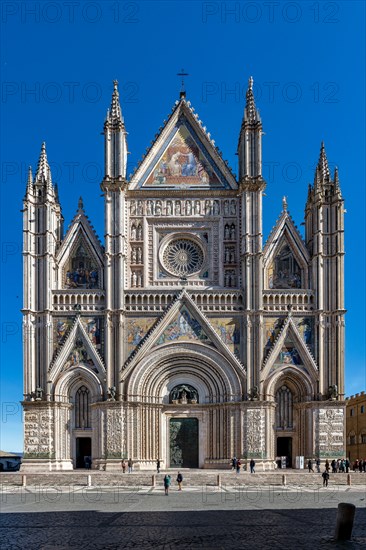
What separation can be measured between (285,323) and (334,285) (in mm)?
3848

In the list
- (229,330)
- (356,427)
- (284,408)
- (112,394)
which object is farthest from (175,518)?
(356,427)

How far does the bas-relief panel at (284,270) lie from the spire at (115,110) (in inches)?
520

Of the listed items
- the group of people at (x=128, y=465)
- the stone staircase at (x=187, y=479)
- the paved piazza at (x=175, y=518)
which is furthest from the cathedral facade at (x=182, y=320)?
the paved piazza at (x=175, y=518)

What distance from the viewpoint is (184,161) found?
155 feet

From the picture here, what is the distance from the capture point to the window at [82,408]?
45.1 meters

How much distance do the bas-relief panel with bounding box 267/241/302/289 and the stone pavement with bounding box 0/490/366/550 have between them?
15010 mm

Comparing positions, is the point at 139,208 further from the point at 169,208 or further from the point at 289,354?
the point at 289,354

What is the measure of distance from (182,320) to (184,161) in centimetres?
1031

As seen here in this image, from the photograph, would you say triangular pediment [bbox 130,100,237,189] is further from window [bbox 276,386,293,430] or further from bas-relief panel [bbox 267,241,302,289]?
window [bbox 276,386,293,430]

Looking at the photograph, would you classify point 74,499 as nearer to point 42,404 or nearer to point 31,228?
point 42,404

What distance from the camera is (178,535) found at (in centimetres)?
1855

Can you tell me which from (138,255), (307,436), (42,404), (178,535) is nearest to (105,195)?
(138,255)

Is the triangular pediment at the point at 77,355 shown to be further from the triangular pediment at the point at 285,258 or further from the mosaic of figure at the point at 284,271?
the mosaic of figure at the point at 284,271

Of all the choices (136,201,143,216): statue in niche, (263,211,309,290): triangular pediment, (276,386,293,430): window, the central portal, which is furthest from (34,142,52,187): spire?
(276,386,293,430): window
